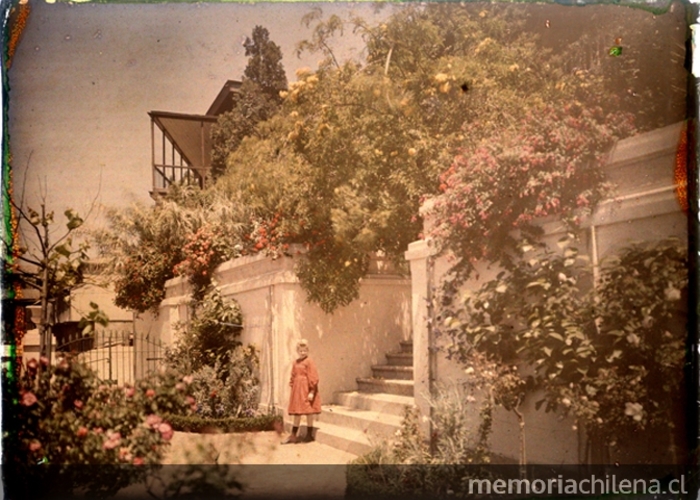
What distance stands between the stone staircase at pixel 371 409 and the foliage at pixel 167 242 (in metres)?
2.23

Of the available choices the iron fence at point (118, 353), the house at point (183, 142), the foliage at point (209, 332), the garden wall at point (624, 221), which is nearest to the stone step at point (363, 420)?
the garden wall at point (624, 221)

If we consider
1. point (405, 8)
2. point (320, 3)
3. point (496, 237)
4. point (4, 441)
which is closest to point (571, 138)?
point (496, 237)

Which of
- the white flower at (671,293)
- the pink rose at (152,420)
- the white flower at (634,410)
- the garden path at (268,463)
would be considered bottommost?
the garden path at (268,463)

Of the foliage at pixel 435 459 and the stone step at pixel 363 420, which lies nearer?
the foliage at pixel 435 459

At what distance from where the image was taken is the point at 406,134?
258 inches

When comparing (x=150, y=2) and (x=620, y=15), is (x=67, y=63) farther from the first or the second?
(x=620, y=15)

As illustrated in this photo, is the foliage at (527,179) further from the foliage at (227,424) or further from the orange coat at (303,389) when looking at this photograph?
the foliage at (227,424)

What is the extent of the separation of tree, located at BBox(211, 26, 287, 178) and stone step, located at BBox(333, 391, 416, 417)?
3.20 m

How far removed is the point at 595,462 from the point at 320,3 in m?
4.38

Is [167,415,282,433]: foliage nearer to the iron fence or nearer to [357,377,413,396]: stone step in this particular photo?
the iron fence

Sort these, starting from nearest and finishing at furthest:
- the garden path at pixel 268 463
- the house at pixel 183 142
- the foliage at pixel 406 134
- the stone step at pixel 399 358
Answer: the foliage at pixel 406 134, the garden path at pixel 268 463, the house at pixel 183 142, the stone step at pixel 399 358

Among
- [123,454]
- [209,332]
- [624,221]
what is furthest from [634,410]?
[209,332]

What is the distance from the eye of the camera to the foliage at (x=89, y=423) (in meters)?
4.76

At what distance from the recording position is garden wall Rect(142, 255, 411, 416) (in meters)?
7.13
